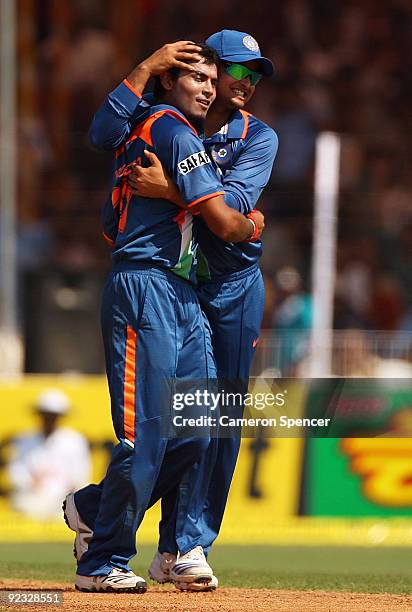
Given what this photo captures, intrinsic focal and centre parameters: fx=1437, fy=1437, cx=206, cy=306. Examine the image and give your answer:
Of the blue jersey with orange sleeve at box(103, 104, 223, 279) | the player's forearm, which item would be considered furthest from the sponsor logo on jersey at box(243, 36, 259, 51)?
the player's forearm

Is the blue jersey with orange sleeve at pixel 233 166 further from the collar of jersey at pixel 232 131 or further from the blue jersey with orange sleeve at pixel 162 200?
the blue jersey with orange sleeve at pixel 162 200

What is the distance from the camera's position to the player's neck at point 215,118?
22.8 ft

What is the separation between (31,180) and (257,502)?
4.92 m

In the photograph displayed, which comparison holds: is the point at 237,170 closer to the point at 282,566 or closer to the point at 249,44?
the point at 249,44

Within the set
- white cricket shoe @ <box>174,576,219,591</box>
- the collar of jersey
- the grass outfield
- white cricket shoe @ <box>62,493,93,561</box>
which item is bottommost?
the grass outfield

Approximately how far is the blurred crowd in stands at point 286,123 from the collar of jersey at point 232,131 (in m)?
5.68

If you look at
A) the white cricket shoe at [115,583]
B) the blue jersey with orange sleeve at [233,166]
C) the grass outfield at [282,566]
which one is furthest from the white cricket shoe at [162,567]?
the blue jersey with orange sleeve at [233,166]

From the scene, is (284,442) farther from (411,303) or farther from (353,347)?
(411,303)

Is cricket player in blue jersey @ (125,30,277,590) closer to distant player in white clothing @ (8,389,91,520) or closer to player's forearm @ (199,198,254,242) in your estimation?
player's forearm @ (199,198,254,242)

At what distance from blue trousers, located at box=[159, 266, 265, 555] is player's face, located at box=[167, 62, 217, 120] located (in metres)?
0.88

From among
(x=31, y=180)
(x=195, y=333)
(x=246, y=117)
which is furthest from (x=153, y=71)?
(x=31, y=180)

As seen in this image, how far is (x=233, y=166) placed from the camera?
682 centimetres

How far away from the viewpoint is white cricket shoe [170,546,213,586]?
676 cm

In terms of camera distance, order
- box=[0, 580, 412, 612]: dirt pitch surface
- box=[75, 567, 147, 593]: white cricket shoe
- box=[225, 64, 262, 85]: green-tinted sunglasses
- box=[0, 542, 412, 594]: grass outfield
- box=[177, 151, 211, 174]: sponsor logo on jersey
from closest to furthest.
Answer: box=[0, 580, 412, 612]: dirt pitch surface
box=[177, 151, 211, 174]: sponsor logo on jersey
box=[75, 567, 147, 593]: white cricket shoe
box=[225, 64, 262, 85]: green-tinted sunglasses
box=[0, 542, 412, 594]: grass outfield
